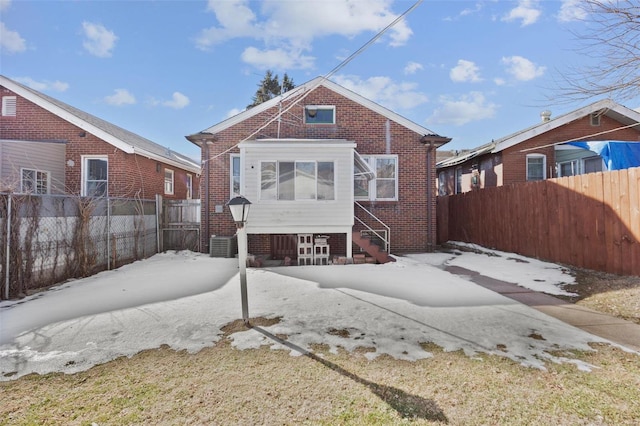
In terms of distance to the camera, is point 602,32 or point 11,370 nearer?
point 11,370

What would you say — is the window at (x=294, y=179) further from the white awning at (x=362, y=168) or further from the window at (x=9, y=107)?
the window at (x=9, y=107)

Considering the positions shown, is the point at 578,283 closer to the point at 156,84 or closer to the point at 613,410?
the point at 613,410

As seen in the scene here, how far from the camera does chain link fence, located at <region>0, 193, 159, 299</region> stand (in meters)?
5.80

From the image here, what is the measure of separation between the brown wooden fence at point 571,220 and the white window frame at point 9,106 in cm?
1754

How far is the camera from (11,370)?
324cm

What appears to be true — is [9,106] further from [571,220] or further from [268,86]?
[268,86]

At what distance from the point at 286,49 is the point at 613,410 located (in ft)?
41.1

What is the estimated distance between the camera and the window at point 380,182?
11383mm

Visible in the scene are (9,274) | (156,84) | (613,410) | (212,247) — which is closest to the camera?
(613,410)

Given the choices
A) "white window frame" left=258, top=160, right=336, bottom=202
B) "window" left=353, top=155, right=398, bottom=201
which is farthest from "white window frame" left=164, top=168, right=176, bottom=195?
"window" left=353, top=155, right=398, bottom=201

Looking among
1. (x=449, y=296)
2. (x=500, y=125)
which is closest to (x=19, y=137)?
(x=449, y=296)

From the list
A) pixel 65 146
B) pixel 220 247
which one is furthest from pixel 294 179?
pixel 65 146

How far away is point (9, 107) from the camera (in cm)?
1159

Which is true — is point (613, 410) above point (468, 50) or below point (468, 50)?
below
